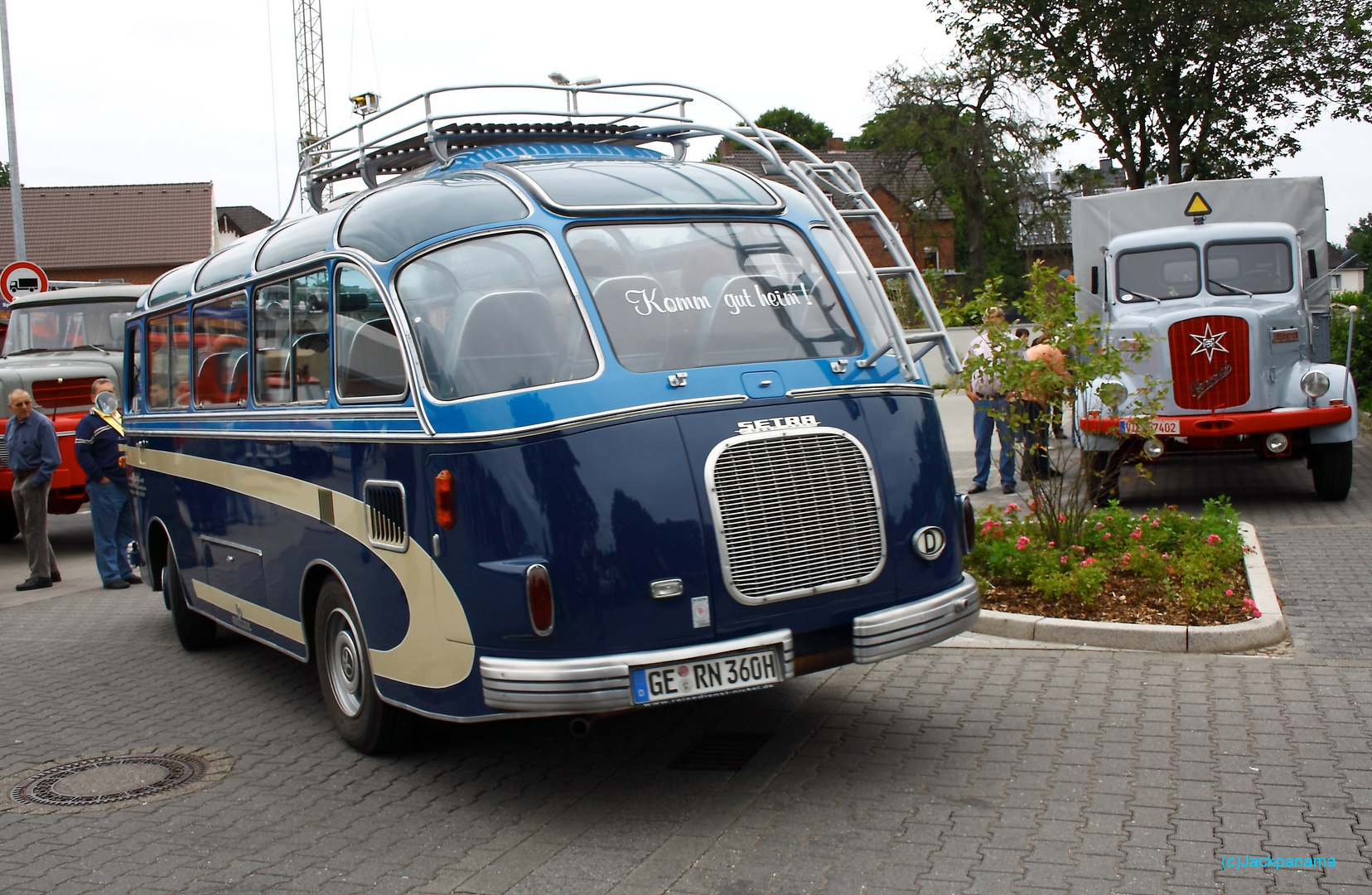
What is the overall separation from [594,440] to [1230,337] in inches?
355

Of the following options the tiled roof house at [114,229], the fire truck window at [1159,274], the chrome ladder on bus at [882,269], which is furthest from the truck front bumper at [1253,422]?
the tiled roof house at [114,229]

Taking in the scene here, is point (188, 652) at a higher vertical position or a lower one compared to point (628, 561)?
lower

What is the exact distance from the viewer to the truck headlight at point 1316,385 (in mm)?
11781

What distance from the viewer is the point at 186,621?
8766 millimetres

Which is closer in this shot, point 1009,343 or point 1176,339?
point 1009,343

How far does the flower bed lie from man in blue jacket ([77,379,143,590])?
7.83m

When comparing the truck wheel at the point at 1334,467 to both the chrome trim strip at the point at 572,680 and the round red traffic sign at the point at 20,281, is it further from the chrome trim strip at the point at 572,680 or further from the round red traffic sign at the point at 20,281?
the round red traffic sign at the point at 20,281

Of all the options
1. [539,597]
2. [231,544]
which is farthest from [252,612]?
[539,597]

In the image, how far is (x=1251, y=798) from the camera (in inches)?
190

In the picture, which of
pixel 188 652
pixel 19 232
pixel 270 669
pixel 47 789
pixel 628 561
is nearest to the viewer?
pixel 628 561

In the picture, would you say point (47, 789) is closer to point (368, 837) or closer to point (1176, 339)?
point (368, 837)

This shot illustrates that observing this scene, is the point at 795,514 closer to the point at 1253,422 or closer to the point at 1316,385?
the point at 1253,422

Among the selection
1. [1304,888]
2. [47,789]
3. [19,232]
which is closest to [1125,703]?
[1304,888]

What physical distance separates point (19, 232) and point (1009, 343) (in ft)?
60.3
